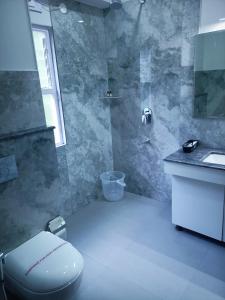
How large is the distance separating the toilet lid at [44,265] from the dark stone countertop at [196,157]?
1162 mm

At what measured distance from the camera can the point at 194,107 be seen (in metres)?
2.37

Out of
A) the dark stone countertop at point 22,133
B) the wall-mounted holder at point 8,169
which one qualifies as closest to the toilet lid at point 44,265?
the wall-mounted holder at point 8,169

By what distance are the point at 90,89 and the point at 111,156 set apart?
0.98 metres

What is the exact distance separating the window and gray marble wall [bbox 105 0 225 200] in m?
0.81

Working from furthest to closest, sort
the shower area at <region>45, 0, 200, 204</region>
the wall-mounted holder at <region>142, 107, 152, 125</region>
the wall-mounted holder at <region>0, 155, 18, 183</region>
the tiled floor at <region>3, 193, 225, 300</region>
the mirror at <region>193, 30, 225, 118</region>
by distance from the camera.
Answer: the wall-mounted holder at <region>142, 107, 152, 125</region> → the shower area at <region>45, 0, 200, 204</region> → the mirror at <region>193, 30, 225, 118</region> → the tiled floor at <region>3, 193, 225, 300</region> → the wall-mounted holder at <region>0, 155, 18, 183</region>

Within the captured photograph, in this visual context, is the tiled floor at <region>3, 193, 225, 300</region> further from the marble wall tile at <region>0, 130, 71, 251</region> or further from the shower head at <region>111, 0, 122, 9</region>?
the shower head at <region>111, 0, 122, 9</region>

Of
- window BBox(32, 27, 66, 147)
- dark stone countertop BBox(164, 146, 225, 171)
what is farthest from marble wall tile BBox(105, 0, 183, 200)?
window BBox(32, 27, 66, 147)

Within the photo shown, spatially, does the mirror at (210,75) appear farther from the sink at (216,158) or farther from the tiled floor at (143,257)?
the tiled floor at (143,257)

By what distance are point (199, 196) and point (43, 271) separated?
1413 mm

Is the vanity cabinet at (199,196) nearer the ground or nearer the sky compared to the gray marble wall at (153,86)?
nearer the ground

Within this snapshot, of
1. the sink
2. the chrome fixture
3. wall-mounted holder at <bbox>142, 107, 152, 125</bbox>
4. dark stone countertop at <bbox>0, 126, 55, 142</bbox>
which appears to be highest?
the chrome fixture

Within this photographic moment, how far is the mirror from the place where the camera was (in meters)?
2.13

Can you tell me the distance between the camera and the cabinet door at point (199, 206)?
1.97 m

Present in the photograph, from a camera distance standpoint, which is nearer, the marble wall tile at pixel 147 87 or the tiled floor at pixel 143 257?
the tiled floor at pixel 143 257
